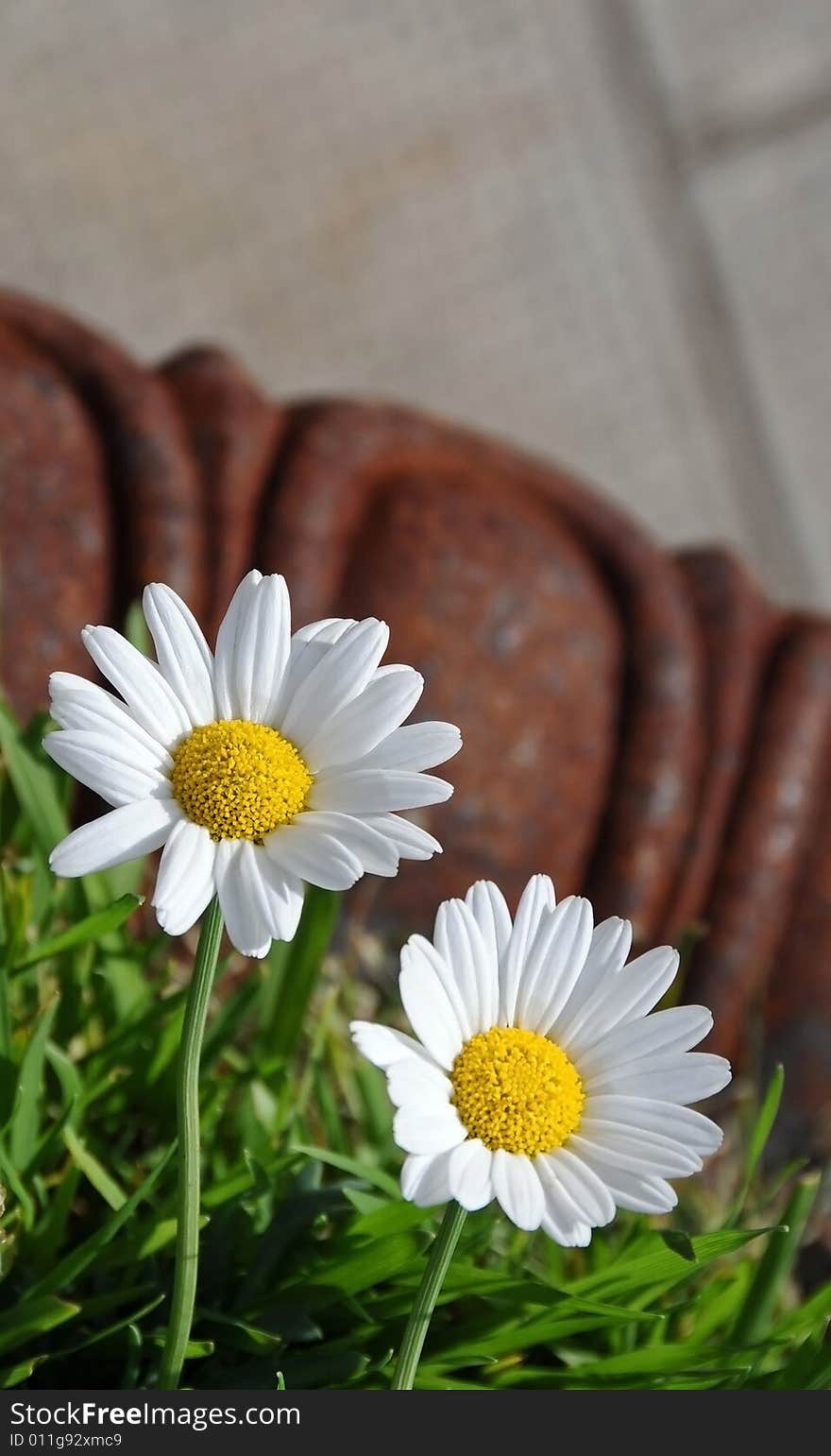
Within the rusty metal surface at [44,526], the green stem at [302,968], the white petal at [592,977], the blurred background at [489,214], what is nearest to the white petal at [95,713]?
the white petal at [592,977]

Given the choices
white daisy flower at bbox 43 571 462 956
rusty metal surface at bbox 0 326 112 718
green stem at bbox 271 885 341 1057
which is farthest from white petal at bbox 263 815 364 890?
rusty metal surface at bbox 0 326 112 718

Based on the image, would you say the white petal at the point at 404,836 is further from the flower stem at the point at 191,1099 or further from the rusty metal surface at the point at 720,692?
the rusty metal surface at the point at 720,692

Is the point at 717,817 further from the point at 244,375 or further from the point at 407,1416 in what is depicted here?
the point at 407,1416

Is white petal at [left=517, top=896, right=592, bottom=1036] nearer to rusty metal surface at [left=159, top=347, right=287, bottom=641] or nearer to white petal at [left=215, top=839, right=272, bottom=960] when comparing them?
white petal at [left=215, top=839, right=272, bottom=960]

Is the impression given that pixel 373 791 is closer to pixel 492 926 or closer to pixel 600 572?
pixel 492 926

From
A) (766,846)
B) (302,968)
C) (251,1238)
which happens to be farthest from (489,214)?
(251,1238)

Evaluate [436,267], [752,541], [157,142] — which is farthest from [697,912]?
[157,142]
